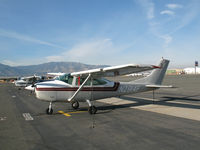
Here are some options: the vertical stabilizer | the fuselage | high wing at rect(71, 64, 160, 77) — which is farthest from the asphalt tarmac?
the vertical stabilizer

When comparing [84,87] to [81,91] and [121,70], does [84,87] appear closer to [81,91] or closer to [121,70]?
[81,91]

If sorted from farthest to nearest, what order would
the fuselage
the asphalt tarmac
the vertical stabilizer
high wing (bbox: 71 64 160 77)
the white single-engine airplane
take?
the vertical stabilizer → the fuselage → the white single-engine airplane → high wing (bbox: 71 64 160 77) → the asphalt tarmac

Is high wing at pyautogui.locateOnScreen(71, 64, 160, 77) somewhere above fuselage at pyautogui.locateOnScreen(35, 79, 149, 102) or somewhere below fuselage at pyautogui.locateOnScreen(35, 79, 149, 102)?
above

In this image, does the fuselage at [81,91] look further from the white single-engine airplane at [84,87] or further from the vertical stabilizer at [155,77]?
the vertical stabilizer at [155,77]

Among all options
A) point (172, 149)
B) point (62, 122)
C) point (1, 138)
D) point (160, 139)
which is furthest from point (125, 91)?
point (1, 138)

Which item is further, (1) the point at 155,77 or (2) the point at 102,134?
(1) the point at 155,77

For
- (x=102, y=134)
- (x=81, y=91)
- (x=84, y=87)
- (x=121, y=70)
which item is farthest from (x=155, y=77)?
A: (x=102, y=134)

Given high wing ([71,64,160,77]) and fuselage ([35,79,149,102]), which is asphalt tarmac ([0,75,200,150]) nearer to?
fuselage ([35,79,149,102])

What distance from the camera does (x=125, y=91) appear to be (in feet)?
39.4

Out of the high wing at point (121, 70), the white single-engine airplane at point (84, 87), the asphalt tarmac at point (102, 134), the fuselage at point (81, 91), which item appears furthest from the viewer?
the fuselage at point (81, 91)

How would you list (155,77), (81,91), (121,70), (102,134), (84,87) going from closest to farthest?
(102,134) → (121,70) → (81,91) → (84,87) → (155,77)

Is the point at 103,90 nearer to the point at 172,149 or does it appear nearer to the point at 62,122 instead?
the point at 62,122

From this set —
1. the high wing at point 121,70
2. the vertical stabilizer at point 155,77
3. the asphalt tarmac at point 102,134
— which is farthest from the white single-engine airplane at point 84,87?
the asphalt tarmac at point 102,134

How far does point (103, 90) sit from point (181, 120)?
4876mm
